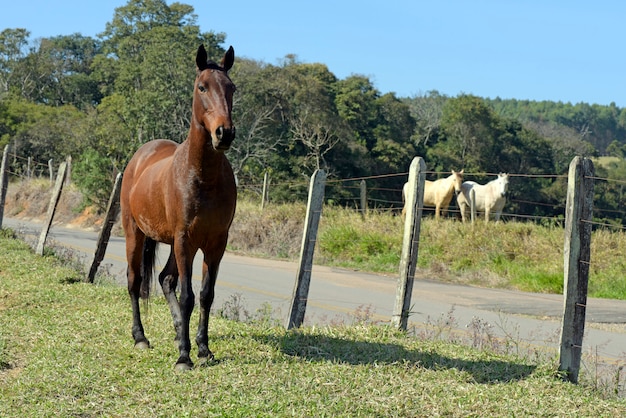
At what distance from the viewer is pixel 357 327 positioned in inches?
344

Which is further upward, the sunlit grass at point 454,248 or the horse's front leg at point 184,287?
the sunlit grass at point 454,248

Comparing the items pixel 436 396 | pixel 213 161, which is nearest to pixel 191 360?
pixel 213 161

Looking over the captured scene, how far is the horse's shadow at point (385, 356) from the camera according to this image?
23.2ft

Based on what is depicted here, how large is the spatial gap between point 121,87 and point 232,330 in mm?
52056

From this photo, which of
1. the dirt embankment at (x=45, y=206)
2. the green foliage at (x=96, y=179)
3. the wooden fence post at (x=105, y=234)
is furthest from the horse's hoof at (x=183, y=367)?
the dirt embankment at (x=45, y=206)

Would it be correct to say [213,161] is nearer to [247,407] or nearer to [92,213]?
[247,407]

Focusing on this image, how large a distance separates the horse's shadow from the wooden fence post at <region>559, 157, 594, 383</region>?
1.78 ft

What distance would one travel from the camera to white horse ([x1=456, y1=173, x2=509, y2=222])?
29.1 metres

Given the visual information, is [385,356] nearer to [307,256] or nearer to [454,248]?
[307,256]

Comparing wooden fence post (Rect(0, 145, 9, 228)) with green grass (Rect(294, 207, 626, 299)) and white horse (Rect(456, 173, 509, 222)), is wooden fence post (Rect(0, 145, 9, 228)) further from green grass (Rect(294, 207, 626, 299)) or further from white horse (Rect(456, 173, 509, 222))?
white horse (Rect(456, 173, 509, 222))

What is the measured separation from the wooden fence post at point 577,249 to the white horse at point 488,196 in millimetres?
21673

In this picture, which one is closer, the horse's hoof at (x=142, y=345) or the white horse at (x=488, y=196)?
the horse's hoof at (x=142, y=345)

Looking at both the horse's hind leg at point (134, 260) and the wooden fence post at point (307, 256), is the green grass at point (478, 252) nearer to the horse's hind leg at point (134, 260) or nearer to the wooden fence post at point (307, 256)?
the wooden fence post at point (307, 256)

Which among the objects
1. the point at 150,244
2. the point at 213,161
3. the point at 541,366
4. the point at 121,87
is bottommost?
the point at 541,366
